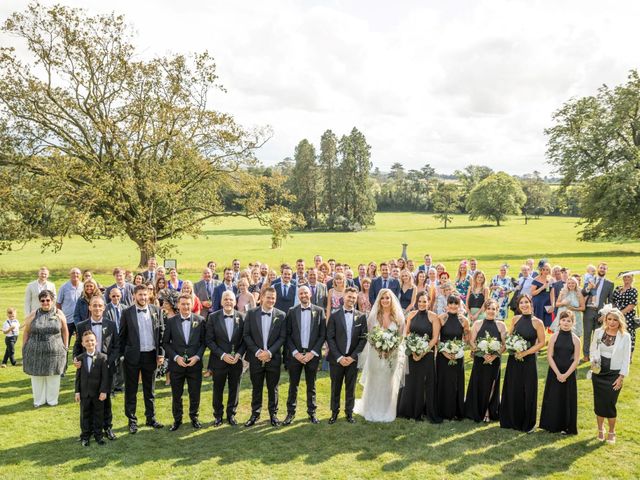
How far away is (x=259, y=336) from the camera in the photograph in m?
7.77

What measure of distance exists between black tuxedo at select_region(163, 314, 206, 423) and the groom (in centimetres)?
210

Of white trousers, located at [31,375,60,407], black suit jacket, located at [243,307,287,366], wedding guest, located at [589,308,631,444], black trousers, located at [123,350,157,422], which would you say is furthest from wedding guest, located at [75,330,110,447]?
wedding guest, located at [589,308,631,444]

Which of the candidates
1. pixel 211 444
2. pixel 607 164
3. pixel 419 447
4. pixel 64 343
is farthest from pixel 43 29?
pixel 607 164

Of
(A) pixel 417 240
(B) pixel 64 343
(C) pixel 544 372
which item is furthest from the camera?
(A) pixel 417 240

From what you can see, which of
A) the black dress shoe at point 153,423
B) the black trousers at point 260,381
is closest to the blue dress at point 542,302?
the black trousers at point 260,381

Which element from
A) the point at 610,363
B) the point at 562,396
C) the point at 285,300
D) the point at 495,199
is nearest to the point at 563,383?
the point at 562,396

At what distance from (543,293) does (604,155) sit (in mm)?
30881

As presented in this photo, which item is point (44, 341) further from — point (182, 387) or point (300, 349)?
point (300, 349)

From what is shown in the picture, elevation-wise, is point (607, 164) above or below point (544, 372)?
above

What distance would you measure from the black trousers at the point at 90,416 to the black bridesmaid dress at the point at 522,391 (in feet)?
19.9

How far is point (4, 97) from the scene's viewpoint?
79.4ft

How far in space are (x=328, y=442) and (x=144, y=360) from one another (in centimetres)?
308

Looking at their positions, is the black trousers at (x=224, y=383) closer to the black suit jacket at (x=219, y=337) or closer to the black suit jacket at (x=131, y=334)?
the black suit jacket at (x=219, y=337)

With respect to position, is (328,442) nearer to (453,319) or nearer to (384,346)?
(384,346)
